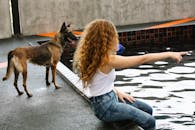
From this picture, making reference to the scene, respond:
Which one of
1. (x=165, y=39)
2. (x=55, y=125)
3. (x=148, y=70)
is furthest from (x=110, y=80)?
(x=165, y=39)

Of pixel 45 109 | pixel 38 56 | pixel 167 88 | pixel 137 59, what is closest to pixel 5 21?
pixel 38 56

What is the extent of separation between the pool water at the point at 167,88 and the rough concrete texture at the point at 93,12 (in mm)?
3715

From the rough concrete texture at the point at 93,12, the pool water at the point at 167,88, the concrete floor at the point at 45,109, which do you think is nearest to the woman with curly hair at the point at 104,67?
the concrete floor at the point at 45,109

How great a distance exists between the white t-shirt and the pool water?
4.81 ft

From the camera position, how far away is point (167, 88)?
691 cm

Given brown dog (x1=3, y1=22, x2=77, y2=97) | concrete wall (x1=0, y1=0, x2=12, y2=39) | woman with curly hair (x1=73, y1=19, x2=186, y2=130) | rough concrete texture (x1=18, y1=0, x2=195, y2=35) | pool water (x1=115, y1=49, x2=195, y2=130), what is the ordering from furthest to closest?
rough concrete texture (x1=18, y1=0, x2=195, y2=35)
concrete wall (x1=0, y1=0, x2=12, y2=39)
brown dog (x1=3, y1=22, x2=77, y2=97)
pool water (x1=115, y1=49, x2=195, y2=130)
woman with curly hair (x1=73, y1=19, x2=186, y2=130)

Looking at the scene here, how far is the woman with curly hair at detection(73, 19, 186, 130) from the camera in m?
3.82

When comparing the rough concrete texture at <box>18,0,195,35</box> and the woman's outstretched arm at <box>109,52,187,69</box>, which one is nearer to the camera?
the woman's outstretched arm at <box>109,52,187,69</box>

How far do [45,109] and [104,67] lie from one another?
1.53 m

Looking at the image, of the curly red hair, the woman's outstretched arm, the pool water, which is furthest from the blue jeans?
the pool water

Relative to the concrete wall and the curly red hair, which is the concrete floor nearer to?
the curly red hair

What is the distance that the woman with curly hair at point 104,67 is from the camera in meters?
3.82

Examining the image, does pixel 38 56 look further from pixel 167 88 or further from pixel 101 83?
pixel 167 88

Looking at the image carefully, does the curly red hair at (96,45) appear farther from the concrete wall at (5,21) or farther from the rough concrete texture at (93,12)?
the rough concrete texture at (93,12)
